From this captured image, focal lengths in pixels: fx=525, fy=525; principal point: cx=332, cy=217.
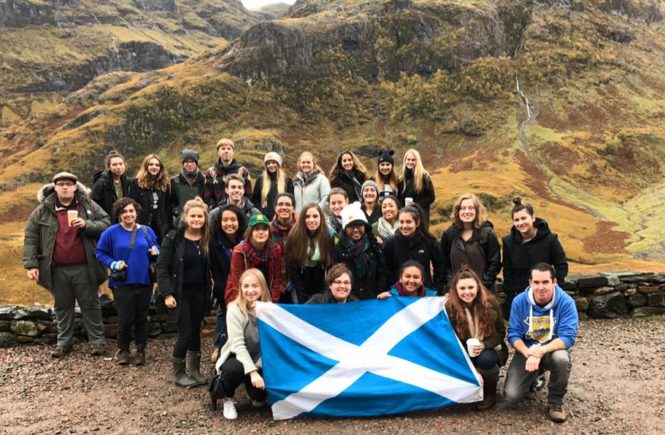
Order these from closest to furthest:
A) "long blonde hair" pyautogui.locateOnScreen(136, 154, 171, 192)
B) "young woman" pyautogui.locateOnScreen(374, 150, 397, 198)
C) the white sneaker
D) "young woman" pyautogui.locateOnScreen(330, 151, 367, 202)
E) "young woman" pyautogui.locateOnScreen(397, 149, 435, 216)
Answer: the white sneaker, "long blonde hair" pyautogui.locateOnScreen(136, 154, 171, 192), "young woman" pyautogui.locateOnScreen(374, 150, 397, 198), "young woman" pyautogui.locateOnScreen(397, 149, 435, 216), "young woman" pyautogui.locateOnScreen(330, 151, 367, 202)

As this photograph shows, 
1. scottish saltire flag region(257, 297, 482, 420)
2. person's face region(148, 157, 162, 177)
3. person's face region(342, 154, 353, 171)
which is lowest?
scottish saltire flag region(257, 297, 482, 420)

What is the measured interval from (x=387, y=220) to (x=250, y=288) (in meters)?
3.24

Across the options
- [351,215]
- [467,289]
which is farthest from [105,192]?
[467,289]

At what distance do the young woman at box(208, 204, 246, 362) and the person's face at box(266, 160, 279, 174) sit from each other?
2.53 m

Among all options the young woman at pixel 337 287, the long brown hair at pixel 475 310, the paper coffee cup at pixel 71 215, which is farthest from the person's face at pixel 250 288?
the paper coffee cup at pixel 71 215

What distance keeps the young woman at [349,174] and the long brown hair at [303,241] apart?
10.8 feet

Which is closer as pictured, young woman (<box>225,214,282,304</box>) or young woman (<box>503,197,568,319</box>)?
young woman (<box>225,214,282,304</box>)

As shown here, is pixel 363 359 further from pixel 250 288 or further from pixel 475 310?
pixel 250 288

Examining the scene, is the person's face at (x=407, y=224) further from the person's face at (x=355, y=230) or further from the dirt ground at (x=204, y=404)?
the dirt ground at (x=204, y=404)

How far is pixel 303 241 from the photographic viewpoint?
873 cm

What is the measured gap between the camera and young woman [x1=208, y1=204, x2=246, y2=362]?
30.1ft

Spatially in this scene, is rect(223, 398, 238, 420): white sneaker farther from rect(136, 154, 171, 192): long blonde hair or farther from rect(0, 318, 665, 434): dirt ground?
rect(136, 154, 171, 192): long blonde hair

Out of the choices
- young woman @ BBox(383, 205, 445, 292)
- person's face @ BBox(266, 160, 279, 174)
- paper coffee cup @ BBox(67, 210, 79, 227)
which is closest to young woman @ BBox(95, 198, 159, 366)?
paper coffee cup @ BBox(67, 210, 79, 227)

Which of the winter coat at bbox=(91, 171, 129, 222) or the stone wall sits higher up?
the winter coat at bbox=(91, 171, 129, 222)
